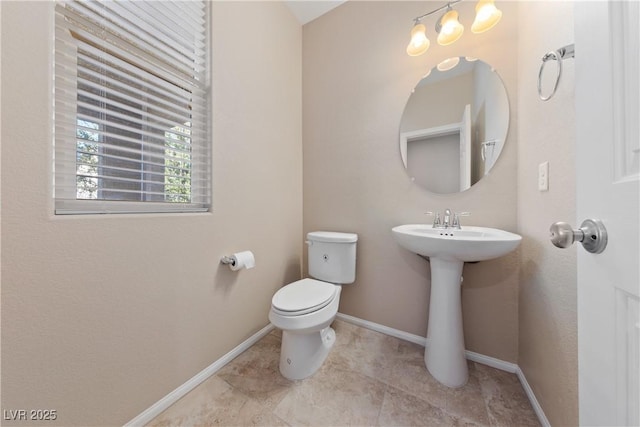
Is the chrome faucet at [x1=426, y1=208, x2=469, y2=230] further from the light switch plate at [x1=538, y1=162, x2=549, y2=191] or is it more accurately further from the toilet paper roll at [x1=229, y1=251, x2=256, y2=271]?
the toilet paper roll at [x1=229, y1=251, x2=256, y2=271]

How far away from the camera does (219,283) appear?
1.26m

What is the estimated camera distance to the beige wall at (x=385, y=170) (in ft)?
4.04

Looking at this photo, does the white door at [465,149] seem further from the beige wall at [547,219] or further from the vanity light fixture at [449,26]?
the vanity light fixture at [449,26]

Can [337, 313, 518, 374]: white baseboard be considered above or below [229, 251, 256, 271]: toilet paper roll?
below

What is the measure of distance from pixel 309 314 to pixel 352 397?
44cm

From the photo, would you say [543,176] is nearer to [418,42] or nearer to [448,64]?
[448,64]

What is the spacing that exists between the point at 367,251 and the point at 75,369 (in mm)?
1515

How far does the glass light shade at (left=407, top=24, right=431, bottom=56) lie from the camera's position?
131cm

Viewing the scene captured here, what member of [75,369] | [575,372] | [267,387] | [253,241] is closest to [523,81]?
[575,372]

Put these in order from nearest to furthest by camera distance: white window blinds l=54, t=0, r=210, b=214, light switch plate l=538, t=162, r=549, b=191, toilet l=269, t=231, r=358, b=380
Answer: white window blinds l=54, t=0, r=210, b=214 < light switch plate l=538, t=162, r=549, b=191 < toilet l=269, t=231, r=358, b=380

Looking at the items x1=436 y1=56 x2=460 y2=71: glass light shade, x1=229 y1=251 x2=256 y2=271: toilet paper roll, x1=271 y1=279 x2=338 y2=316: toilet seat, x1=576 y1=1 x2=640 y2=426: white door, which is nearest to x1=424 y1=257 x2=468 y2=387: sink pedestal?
x1=271 y1=279 x2=338 y2=316: toilet seat

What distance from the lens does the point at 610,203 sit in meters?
0.35

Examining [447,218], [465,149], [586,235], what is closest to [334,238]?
[447,218]

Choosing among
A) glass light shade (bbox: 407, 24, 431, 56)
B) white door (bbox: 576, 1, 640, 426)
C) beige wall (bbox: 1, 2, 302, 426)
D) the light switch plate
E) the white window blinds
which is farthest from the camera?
glass light shade (bbox: 407, 24, 431, 56)
